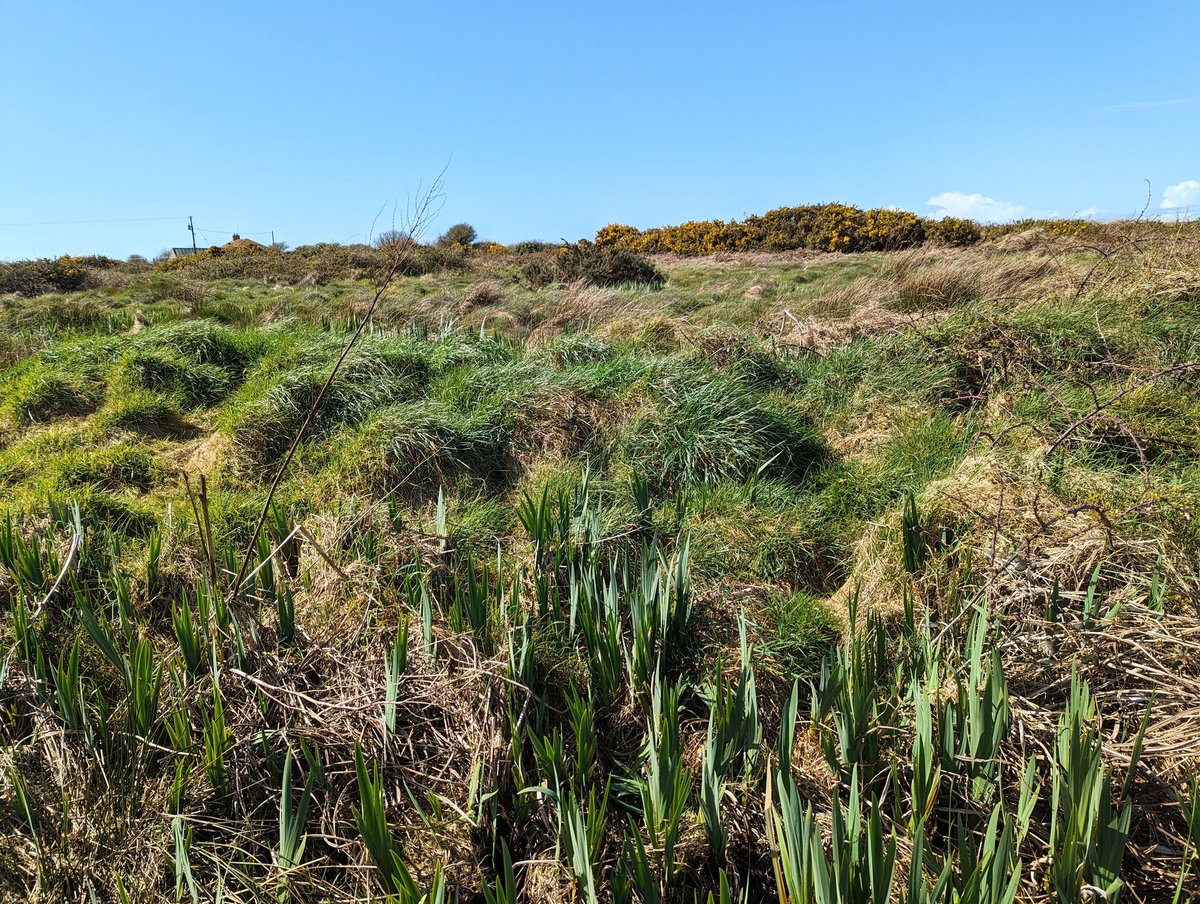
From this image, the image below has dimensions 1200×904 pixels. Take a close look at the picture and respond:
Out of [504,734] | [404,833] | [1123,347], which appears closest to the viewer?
[404,833]

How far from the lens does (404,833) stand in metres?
2.20

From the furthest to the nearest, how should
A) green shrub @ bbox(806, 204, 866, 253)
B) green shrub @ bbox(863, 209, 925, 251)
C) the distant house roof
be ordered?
the distant house roof
green shrub @ bbox(806, 204, 866, 253)
green shrub @ bbox(863, 209, 925, 251)

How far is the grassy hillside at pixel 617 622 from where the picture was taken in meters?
2.00

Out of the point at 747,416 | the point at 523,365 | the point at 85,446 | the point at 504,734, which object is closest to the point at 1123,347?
the point at 747,416

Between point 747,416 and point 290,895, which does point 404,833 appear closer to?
point 290,895

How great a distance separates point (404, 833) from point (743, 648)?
115 cm

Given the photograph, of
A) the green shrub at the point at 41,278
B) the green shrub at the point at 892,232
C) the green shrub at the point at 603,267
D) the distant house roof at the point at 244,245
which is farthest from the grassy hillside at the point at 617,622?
the distant house roof at the point at 244,245

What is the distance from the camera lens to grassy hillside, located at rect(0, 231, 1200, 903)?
78.5 inches

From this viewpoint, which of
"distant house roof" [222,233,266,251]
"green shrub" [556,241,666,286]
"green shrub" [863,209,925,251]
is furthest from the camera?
"distant house roof" [222,233,266,251]

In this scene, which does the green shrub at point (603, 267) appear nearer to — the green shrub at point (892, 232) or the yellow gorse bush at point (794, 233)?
the yellow gorse bush at point (794, 233)

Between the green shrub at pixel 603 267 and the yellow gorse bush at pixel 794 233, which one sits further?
the yellow gorse bush at pixel 794 233

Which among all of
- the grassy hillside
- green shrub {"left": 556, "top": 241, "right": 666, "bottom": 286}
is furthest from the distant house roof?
the grassy hillside

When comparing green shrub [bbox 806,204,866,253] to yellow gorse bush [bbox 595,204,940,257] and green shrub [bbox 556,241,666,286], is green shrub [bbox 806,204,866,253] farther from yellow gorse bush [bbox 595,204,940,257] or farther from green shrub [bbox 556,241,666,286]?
green shrub [bbox 556,241,666,286]

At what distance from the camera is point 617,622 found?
2.59m
